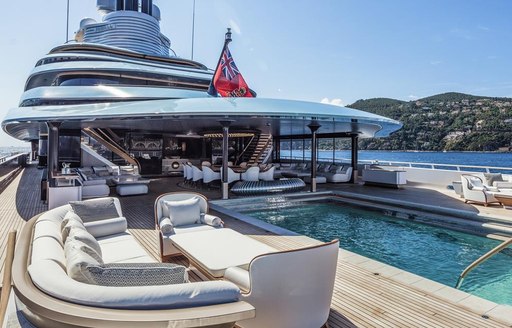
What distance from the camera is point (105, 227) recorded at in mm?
4422

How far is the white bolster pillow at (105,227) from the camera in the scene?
4281mm

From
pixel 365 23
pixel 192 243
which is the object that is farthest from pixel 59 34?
pixel 192 243

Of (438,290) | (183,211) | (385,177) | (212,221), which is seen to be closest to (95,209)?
(183,211)

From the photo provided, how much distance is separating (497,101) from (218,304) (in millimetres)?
62531

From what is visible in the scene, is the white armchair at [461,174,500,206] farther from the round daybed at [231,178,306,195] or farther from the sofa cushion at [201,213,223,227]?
the sofa cushion at [201,213,223,227]

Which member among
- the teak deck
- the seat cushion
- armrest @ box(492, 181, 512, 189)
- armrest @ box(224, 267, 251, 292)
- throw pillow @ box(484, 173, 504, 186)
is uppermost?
throw pillow @ box(484, 173, 504, 186)

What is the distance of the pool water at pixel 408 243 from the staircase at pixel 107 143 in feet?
33.4

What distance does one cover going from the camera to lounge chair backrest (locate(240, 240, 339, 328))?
8.10ft

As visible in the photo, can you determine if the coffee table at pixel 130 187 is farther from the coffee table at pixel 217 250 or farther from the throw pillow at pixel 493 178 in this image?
the throw pillow at pixel 493 178

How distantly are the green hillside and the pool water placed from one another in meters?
40.5

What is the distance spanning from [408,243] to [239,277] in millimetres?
4930

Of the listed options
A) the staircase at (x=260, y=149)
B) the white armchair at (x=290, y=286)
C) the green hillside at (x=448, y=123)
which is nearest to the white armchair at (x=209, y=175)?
the staircase at (x=260, y=149)

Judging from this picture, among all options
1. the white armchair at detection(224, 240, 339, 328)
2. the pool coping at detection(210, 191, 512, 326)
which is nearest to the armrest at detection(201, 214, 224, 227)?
the pool coping at detection(210, 191, 512, 326)

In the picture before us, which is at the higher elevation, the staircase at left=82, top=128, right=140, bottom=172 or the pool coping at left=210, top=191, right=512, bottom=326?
the staircase at left=82, top=128, right=140, bottom=172
